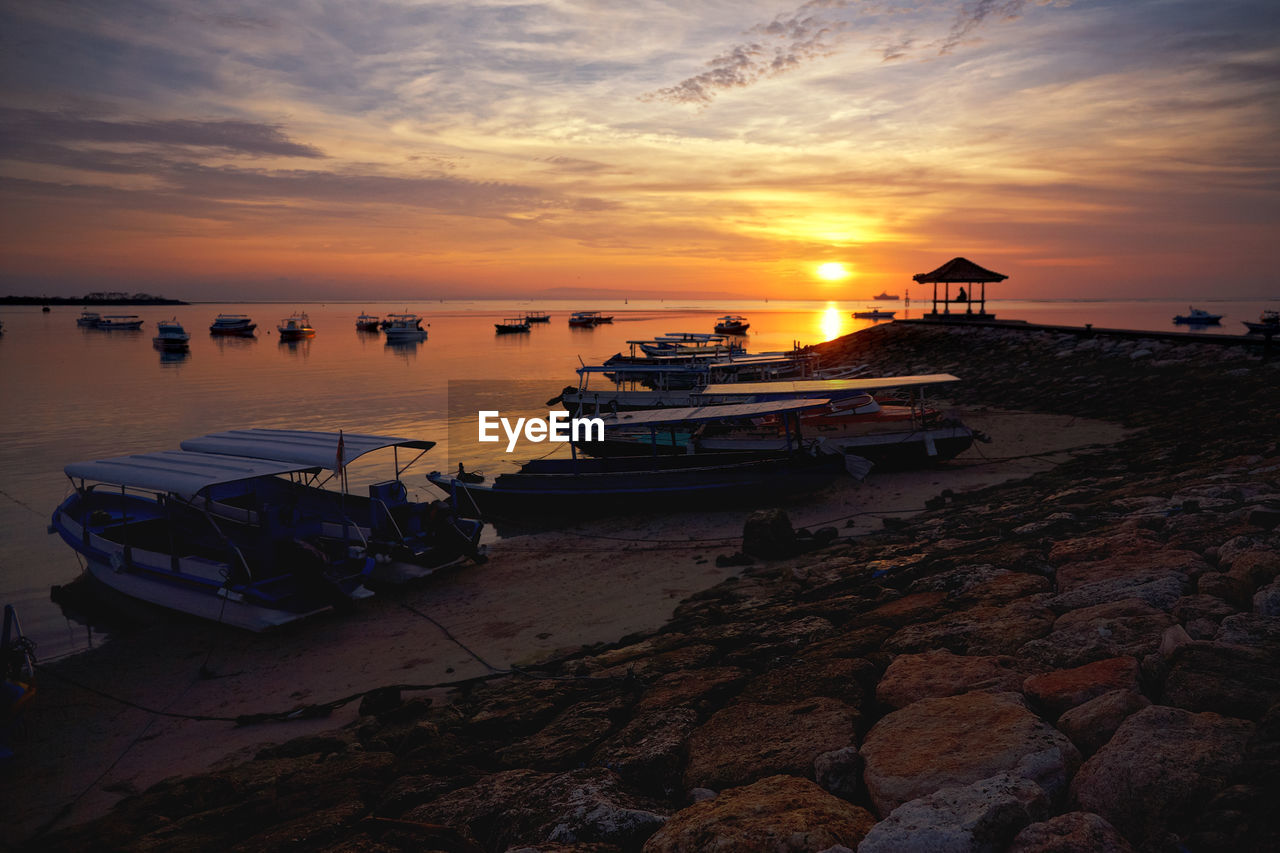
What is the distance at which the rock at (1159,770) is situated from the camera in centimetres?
432

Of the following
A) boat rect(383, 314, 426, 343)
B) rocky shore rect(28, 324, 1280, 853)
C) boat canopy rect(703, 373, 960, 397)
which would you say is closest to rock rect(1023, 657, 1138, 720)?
rocky shore rect(28, 324, 1280, 853)

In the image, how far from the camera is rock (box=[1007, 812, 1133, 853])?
160 inches

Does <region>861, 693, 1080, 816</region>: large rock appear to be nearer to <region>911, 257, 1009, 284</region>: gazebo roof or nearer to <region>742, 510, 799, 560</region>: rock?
<region>742, 510, 799, 560</region>: rock

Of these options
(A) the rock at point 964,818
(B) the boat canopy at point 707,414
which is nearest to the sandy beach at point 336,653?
(B) the boat canopy at point 707,414

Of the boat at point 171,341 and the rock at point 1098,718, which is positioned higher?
the boat at point 171,341

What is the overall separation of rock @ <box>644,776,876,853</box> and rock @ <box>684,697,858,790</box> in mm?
352

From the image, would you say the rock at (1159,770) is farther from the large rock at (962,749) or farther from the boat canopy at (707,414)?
the boat canopy at (707,414)

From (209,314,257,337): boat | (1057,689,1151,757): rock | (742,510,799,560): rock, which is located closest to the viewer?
(1057,689,1151,757): rock

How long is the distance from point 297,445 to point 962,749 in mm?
13908

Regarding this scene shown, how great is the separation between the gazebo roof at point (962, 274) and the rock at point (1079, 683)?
4487cm

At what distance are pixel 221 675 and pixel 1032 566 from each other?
1179 centimetres

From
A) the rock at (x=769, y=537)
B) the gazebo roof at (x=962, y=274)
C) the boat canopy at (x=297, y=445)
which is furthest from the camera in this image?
the gazebo roof at (x=962, y=274)

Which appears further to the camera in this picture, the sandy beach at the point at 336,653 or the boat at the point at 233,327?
the boat at the point at 233,327

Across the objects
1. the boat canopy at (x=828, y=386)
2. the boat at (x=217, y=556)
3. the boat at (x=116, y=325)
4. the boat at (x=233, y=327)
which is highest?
the boat at (x=116, y=325)
